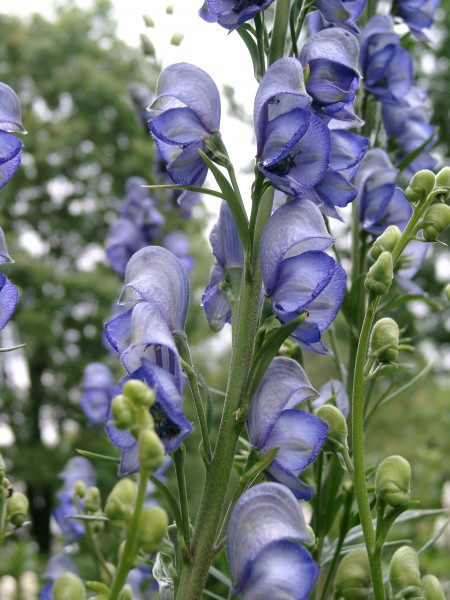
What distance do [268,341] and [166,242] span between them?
1932mm

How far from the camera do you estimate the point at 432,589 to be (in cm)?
76

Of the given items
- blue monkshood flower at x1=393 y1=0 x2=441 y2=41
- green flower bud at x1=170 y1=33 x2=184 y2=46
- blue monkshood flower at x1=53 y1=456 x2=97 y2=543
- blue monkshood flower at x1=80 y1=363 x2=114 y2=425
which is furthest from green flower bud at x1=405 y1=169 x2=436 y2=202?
blue monkshood flower at x1=80 y1=363 x2=114 y2=425

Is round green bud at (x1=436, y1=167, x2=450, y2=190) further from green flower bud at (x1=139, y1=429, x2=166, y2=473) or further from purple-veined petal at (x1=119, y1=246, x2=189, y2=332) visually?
green flower bud at (x1=139, y1=429, x2=166, y2=473)

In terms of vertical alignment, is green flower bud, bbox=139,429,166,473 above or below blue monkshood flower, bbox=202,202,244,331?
above

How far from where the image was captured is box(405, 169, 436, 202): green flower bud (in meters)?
0.79

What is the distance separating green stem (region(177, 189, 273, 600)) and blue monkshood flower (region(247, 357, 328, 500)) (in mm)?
26

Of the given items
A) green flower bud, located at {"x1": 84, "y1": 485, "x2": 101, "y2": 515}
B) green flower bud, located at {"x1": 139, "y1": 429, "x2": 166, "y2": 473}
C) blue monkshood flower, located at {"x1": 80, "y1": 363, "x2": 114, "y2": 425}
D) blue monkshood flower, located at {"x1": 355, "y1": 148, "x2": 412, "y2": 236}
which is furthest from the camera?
blue monkshood flower, located at {"x1": 80, "y1": 363, "x2": 114, "y2": 425}

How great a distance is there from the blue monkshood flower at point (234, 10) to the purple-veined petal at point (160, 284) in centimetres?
25

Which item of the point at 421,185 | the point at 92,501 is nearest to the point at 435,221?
the point at 421,185

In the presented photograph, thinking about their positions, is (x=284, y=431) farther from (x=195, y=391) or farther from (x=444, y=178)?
(x=444, y=178)

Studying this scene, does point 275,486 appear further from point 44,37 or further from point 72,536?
point 44,37

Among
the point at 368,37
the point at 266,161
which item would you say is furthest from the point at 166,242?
the point at 266,161

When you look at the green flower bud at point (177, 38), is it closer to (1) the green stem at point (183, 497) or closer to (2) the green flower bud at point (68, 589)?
(1) the green stem at point (183, 497)

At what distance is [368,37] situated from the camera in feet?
4.38
